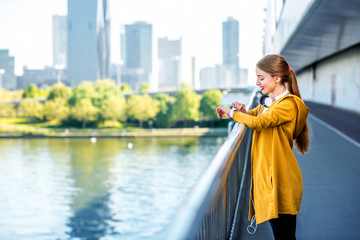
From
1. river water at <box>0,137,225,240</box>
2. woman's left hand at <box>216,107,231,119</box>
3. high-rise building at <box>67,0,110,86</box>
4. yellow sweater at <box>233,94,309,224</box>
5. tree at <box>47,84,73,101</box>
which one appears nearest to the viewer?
yellow sweater at <box>233,94,309,224</box>

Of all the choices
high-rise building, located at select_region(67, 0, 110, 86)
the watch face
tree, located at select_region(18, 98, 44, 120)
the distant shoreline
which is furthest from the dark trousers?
high-rise building, located at select_region(67, 0, 110, 86)

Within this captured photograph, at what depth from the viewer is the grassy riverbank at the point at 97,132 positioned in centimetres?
10606

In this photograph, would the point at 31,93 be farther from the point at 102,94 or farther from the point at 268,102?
the point at 268,102

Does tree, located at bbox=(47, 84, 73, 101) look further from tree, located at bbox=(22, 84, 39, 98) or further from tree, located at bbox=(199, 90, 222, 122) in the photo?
tree, located at bbox=(199, 90, 222, 122)

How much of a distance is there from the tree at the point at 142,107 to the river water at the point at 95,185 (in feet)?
38.9

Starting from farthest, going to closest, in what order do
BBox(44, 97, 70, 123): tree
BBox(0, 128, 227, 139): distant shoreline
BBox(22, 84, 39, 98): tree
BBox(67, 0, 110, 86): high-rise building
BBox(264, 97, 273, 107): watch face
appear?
BBox(67, 0, 110, 86): high-rise building → BBox(22, 84, 39, 98): tree → BBox(44, 97, 70, 123): tree → BBox(0, 128, 227, 139): distant shoreline → BBox(264, 97, 273, 107): watch face

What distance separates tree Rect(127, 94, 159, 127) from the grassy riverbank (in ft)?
10.9

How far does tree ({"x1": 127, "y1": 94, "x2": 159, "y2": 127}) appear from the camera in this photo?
11069 cm

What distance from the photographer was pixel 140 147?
9212cm

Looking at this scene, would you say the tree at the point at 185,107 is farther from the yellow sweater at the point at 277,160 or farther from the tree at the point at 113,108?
the yellow sweater at the point at 277,160

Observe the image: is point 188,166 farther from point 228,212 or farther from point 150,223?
point 228,212

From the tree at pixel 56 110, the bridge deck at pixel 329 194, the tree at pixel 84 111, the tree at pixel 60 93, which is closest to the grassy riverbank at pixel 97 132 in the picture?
the tree at pixel 56 110

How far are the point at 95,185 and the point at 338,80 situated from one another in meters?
45.8

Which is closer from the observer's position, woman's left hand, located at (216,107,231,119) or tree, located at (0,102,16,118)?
woman's left hand, located at (216,107,231,119)
